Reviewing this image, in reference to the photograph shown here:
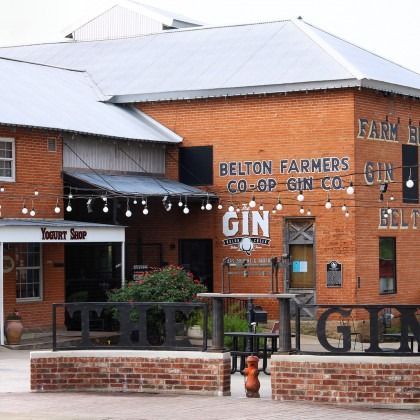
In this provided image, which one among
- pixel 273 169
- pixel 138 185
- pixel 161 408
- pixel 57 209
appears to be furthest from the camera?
pixel 273 169

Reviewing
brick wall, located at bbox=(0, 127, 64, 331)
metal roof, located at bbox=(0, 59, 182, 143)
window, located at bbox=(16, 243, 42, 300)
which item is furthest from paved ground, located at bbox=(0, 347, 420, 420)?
metal roof, located at bbox=(0, 59, 182, 143)

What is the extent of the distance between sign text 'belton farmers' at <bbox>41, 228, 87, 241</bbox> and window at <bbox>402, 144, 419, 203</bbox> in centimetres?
1001

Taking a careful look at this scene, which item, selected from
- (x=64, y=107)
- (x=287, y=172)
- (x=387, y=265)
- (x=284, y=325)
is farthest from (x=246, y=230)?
(x=284, y=325)

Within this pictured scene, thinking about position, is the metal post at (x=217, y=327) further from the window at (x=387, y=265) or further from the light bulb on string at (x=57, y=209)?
the window at (x=387, y=265)

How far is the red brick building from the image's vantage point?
3244 cm

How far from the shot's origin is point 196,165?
115ft

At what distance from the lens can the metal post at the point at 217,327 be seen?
18719 millimetres

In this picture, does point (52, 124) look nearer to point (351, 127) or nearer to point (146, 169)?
point (146, 169)

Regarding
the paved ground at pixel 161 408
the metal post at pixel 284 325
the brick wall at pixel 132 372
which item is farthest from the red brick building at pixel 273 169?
the metal post at pixel 284 325

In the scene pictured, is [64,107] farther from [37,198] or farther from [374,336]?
[374,336]

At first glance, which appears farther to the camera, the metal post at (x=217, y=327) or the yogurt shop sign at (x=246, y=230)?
the yogurt shop sign at (x=246, y=230)

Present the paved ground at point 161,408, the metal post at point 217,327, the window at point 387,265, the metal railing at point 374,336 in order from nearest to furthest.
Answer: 1. the paved ground at point 161,408
2. the metal railing at point 374,336
3. the metal post at point 217,327
4. the window at point 387,265

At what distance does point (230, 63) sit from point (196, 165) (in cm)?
323

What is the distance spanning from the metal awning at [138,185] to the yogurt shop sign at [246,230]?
962 mm
